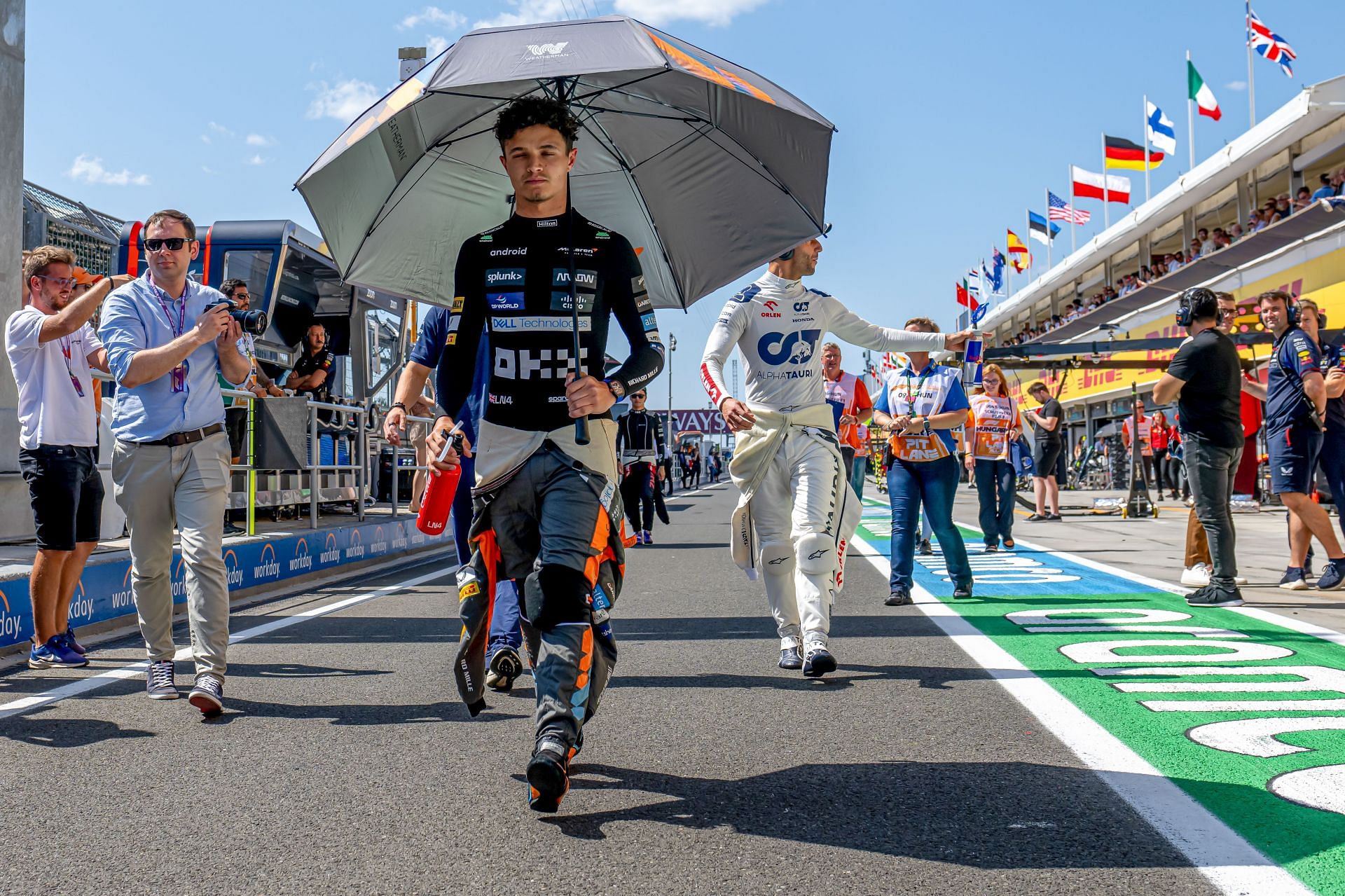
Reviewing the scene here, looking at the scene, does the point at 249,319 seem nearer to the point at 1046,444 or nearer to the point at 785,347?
the point at 785,347

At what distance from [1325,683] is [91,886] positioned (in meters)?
4.35

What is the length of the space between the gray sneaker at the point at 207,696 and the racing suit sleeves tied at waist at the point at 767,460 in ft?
7.56

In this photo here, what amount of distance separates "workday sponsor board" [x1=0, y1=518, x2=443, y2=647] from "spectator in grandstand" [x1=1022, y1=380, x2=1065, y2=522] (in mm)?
7932

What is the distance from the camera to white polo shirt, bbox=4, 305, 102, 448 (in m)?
5.46

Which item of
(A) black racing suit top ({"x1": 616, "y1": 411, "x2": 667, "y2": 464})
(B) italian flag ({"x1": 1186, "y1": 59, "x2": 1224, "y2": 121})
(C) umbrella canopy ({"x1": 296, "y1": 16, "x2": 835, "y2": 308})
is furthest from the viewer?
(B) italian flag ({"x1": 1186, "y1": 59, "x2": 1224, "y2": 121})

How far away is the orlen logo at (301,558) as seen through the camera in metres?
9.61

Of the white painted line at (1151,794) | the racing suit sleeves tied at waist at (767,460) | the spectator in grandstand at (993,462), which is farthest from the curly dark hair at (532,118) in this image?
the spectator in grandstand at (993,462)

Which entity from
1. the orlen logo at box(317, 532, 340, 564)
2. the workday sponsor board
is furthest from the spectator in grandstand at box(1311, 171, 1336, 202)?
the orlen logo at box(317, 532, 340, 564)

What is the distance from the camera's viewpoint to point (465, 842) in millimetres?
2910

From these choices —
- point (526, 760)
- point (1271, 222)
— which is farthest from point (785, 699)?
point (1271, 222)

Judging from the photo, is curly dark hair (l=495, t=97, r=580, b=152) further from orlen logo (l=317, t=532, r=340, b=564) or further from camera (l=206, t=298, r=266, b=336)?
orlen logo (l=317, t=532, r=340, b=564)

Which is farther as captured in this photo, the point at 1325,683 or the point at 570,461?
the point at 1325,683

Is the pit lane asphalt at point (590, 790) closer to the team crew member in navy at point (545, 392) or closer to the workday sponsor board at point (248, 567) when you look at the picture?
the team crew member in navy at point (545, 392)

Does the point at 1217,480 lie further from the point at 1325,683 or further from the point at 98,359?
the point at 98,359
